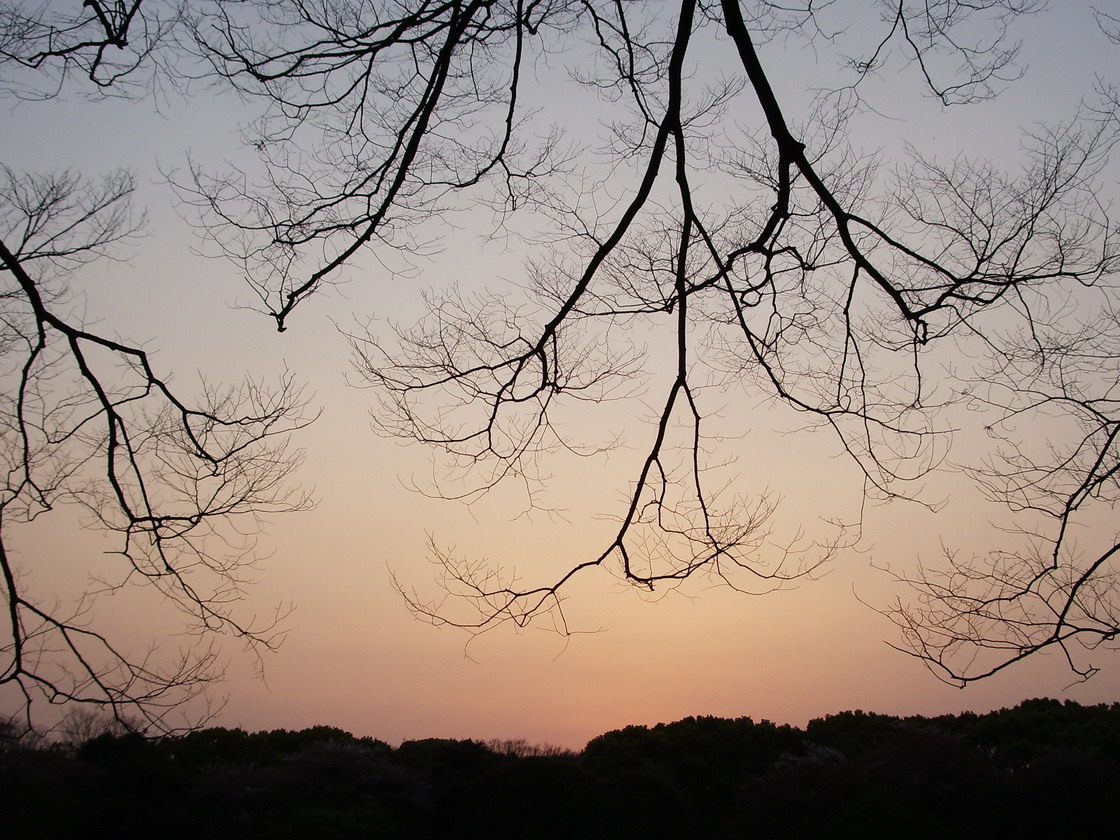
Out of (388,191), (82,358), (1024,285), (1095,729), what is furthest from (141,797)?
(1095,729)

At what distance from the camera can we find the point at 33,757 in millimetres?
8711

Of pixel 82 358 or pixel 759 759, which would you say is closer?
pixel 82 358

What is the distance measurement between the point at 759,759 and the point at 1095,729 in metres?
3.92

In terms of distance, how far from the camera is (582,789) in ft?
31.2

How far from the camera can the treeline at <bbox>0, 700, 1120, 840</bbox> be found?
847 centimetres

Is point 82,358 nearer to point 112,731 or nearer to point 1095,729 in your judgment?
point 112,731

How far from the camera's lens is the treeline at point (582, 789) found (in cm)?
847

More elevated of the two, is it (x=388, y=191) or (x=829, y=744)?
(x=388, y=191)

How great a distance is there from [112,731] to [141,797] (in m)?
0.78

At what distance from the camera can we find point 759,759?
11.2 m

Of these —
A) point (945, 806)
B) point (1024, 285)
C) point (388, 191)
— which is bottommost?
point (945, 806)

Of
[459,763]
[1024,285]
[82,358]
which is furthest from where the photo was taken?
[459,763]

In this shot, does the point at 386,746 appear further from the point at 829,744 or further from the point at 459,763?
the point at 829,744

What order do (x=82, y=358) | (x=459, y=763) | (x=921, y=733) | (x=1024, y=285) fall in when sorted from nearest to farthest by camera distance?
1. (x=82, y=358)
2. (x=1024, y=285)
3. (x=921, y=733)
4. (x=459, y=763)
